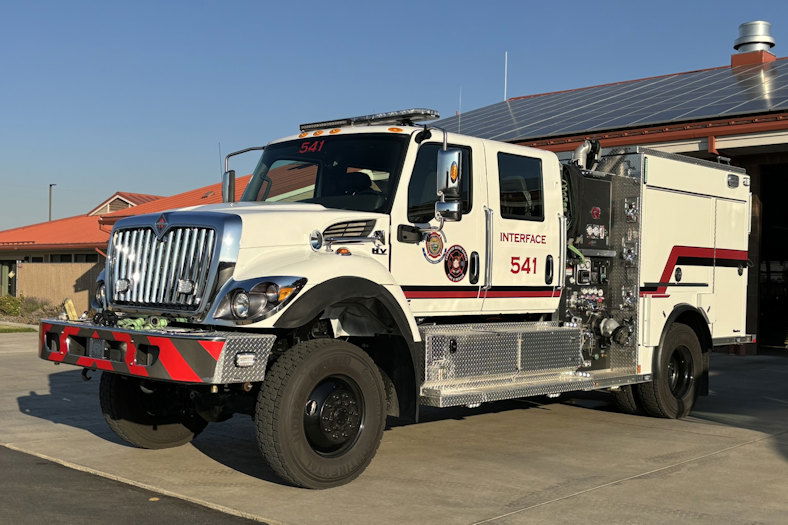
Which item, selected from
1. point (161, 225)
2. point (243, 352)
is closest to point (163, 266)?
point (161, 225)

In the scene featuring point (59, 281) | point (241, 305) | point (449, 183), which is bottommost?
point (59, 281)

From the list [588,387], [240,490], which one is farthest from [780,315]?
[240,490]

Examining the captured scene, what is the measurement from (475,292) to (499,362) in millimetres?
608

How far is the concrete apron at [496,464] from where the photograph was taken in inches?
229

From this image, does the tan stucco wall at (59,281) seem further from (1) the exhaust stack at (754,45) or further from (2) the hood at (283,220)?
(2) the hood at (283,220)

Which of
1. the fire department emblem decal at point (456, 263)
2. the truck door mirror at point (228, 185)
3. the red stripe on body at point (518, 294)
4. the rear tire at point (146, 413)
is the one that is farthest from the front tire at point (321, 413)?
the truck door mirror at point (228, 185)

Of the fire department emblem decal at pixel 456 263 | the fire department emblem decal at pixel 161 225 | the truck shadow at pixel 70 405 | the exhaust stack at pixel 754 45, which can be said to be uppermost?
the exhaust stack at pixel 754 45

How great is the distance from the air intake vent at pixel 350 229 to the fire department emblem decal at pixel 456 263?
83 centimetres

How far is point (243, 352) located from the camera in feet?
18.7

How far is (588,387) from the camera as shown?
27.5 feet

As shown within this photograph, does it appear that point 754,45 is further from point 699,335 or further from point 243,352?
point 243,352

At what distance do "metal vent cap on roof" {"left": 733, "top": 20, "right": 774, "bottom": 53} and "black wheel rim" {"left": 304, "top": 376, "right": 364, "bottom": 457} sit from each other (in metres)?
19.4

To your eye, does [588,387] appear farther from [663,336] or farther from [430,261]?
[430,261]

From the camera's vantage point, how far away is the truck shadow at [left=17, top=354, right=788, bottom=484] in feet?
25.3
